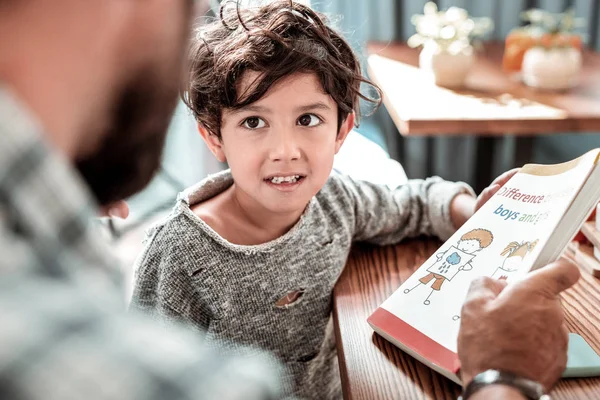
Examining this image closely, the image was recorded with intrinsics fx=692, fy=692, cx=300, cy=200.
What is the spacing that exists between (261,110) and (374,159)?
3.07 feet

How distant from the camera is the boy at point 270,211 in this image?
116 centimetres

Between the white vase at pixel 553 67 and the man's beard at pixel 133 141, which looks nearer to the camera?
the man's beard at pixel 133 141

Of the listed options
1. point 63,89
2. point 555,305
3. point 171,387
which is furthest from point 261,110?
point 171,387

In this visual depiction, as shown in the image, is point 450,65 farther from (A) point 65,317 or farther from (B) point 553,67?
(A) point 65,317

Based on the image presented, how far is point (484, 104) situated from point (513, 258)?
1.20 metres

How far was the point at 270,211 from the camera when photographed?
4.13 feet

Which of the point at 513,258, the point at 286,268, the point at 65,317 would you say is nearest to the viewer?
the point at 65,317

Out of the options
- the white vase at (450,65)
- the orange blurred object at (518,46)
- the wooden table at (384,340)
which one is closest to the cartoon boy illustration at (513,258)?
the wooden table at (384,340)

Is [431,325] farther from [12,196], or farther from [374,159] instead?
[374,159]

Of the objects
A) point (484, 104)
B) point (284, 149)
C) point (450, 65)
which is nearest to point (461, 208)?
point (284, 149)

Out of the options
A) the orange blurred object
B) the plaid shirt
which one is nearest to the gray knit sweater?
the plaid shirt

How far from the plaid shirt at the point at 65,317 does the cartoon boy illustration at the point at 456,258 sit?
0.56 meters

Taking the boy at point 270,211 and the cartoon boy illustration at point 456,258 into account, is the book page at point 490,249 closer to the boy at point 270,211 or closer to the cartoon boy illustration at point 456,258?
the cartoon boy illustration at point 456,258

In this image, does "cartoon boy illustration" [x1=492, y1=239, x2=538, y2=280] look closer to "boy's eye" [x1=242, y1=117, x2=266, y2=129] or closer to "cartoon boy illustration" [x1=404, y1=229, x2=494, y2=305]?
"cartoon boy illustration" [x1=404, y1=229, x2=494, y2=305]
